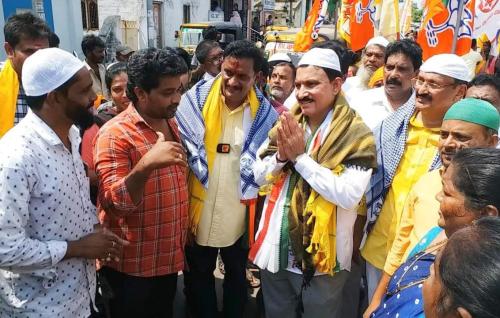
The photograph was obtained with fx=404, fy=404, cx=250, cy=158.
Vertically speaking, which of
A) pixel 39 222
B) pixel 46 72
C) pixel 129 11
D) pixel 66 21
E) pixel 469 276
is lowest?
pixel 39 222

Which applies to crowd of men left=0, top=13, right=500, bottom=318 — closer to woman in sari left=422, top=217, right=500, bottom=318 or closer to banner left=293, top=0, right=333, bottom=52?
woman in sari left=422, top=217, right=500, bottom=318

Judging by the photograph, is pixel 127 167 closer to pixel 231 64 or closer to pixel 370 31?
pixel 231 64

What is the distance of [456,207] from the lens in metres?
1.42

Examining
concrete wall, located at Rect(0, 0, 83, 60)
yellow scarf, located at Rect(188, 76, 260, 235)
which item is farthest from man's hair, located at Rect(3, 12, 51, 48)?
concrete wall, located at Rect(0, 0, 83, 60)

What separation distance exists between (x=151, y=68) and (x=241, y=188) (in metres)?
0.89

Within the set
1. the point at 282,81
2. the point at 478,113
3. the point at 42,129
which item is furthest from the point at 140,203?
the point at 282,81

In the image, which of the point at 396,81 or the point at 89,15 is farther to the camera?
the point at 89,15

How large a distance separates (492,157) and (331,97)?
95 cm

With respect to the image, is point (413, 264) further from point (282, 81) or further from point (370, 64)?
point (370, 64)

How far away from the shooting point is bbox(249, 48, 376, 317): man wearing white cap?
A: 6.66 feet

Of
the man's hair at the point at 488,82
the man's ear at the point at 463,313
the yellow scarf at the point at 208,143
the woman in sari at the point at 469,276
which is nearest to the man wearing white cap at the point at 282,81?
the yellow scarf at the point at 208,143

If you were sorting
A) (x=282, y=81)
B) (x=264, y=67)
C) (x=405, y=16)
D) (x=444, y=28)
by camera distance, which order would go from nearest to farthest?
(x=264, y=67), (x=282, y=81), (x=444, y=28), (x=405, y=16)

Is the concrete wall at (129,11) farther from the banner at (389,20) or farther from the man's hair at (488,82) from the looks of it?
the man's hair at (488,82)

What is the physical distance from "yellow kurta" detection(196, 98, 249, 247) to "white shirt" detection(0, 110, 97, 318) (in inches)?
32.7
